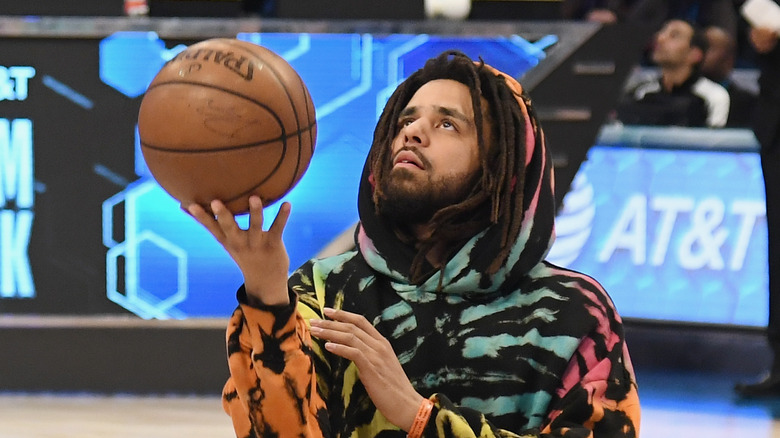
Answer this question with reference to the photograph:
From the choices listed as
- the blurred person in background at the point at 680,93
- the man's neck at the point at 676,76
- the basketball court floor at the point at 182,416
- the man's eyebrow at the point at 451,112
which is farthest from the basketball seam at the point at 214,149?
the man's neck at the point at 676,76

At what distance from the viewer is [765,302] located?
5.70 m

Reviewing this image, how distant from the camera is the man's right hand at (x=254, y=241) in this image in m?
1.80

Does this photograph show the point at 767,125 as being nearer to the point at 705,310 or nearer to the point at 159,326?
the point at 705,310

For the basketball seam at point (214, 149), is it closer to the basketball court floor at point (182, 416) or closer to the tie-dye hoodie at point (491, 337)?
the tie-dye hoodie at point (491, 337)

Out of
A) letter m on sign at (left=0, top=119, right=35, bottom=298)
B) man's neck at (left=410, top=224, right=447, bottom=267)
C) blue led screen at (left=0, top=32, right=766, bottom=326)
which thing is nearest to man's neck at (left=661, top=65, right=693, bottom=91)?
blue led screen at (left=0, top=32, right=766, bottom=326)

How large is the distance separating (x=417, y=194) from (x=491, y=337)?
319 mm

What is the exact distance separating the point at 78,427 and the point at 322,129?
168 centimetres

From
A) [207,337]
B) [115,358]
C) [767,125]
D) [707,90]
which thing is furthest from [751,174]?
[115,358]

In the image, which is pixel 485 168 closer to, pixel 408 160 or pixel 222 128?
pixel 408 160

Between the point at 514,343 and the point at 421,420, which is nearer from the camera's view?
the point at 421,420

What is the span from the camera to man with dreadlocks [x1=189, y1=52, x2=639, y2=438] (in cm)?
211

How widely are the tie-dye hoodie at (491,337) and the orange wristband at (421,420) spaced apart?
0.05 metres

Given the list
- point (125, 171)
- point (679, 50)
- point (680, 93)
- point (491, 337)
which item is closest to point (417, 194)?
point (491, 337)

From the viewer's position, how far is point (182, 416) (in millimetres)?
4738
